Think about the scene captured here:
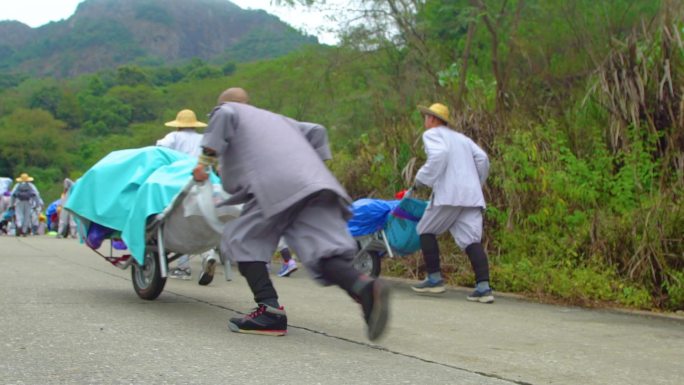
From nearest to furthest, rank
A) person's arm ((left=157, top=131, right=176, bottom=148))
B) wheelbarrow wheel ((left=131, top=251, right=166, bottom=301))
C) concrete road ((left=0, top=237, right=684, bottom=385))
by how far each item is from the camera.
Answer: concrete road ((left=0, top=237, right=684, bottom=385)), wheelbarrow wheel ((left=131, top=251, right=166, bottom=301)), person's arm ((left=157, top=131, right=176, bottom=148))

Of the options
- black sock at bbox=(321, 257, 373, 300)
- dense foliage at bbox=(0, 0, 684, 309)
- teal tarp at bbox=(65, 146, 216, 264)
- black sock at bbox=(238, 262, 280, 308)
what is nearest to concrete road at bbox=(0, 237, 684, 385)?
black sock at bbox=(238, 262, 280, 308)

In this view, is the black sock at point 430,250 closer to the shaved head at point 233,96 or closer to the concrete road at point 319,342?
the concrete road at point 319,342

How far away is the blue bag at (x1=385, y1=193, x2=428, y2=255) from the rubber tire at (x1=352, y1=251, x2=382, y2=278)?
505 mm

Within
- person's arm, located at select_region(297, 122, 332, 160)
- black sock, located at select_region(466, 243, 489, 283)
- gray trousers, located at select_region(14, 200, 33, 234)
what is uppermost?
person's arm, located at select_region(297, 122, 332, 160)

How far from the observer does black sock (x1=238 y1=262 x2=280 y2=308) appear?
235 inches

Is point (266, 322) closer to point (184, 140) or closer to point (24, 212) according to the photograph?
point (184, 140)

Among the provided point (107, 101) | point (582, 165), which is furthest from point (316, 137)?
point (107, 101)

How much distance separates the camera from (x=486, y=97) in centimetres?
1112

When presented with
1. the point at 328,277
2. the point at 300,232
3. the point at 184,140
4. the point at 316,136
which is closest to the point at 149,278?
the point at 316,136

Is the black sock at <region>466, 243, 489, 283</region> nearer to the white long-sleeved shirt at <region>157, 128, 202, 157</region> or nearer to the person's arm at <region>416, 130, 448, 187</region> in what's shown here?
the person's arm at <region>416, 130, 448, 187</region>

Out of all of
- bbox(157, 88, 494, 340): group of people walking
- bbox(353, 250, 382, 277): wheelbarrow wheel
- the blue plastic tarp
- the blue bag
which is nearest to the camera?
bbox(157, 88, 494, 340): group of people walking

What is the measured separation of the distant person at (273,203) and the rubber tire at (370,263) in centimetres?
403

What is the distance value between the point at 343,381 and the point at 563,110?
22.6ft

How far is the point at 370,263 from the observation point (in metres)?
10.2
